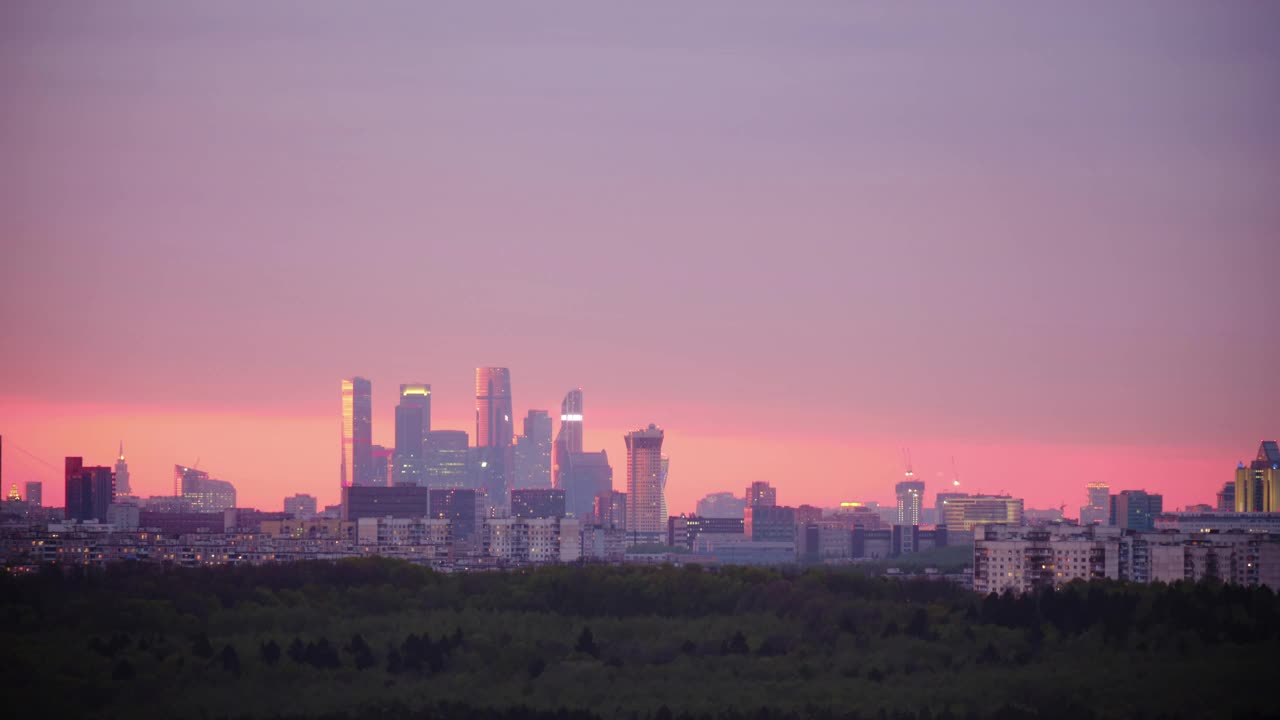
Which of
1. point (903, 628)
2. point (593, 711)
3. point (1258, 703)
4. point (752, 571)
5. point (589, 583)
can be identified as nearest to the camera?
point (1258, 703)

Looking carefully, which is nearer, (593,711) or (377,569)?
(593,711)

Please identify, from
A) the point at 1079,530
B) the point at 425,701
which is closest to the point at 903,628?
the point at 425,701

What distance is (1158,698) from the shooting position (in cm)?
10094

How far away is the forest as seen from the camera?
10256cm

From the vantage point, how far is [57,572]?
139375 mm

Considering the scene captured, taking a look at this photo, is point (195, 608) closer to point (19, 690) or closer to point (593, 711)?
point (19, 690)

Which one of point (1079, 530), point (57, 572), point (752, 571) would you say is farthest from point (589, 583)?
point (1079, 530)

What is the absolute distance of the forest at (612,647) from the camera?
102562mm

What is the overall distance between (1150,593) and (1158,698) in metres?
28.4

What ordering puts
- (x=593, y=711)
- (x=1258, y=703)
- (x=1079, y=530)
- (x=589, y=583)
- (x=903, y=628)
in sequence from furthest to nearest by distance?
(x=1079, y=530), (x=589, y=583), (x=903, y=628), (x=593, y=711), (x=1258, y=703)

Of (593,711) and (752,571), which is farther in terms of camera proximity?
(752,571)

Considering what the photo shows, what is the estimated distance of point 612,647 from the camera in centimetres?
12075

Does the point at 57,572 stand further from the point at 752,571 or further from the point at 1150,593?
the point at 1150,593

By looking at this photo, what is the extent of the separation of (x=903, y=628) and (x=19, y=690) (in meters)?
56.8
